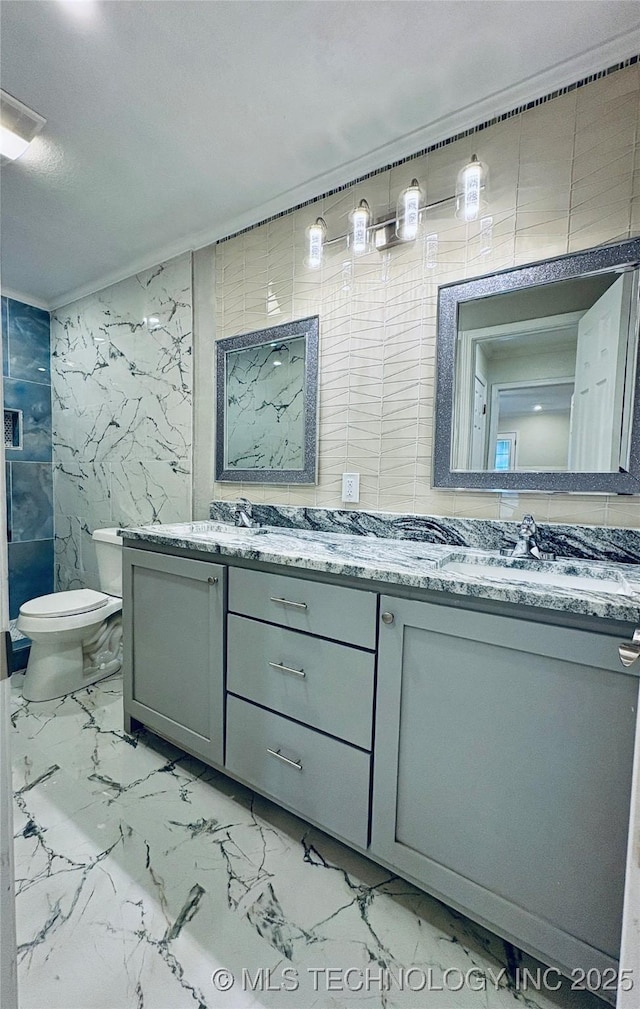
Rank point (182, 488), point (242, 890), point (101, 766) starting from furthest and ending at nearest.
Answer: point (182, 488), point (101, 766), point (242, 890)

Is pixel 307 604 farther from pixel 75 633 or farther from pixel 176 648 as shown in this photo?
pixel 75 633

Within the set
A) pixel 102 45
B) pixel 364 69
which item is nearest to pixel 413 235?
pixel 364 69

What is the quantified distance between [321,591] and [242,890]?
85cm

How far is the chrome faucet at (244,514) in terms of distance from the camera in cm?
203

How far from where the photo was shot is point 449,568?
4.46ft

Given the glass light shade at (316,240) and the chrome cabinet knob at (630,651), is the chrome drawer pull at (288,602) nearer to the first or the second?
the chrome cabinet knob at (630,651)

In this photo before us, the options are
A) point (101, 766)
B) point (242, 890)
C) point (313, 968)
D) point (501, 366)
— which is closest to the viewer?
point (313, 968)

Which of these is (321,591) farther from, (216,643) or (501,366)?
(501,366)

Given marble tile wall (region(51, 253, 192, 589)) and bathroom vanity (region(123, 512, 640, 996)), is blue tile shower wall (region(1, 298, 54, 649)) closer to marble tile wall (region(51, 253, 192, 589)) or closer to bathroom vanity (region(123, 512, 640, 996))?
marble tile wall (region(51, 253, 192, 589))

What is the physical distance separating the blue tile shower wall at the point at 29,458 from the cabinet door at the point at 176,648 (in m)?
1.71

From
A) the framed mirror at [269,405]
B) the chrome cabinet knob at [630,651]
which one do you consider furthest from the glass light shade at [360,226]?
the chrome cabinet knob at [630,651]

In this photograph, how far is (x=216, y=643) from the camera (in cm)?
151

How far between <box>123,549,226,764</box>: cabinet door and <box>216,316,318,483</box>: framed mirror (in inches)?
25.5

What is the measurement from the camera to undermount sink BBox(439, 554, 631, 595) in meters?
1.18
